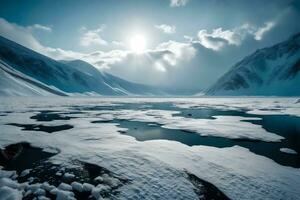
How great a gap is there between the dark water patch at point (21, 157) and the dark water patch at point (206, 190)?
8.46 metres

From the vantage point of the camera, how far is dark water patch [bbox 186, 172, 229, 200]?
9.10 meters

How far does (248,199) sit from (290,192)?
2.02 metres

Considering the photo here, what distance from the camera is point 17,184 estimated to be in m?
9.55

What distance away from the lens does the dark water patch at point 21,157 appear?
1194cm

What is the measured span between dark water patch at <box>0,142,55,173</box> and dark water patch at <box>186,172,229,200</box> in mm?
8463

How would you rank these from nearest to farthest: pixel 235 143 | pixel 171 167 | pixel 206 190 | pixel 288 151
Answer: pixel 206 190
pixel 171 167
pixel 288 151
pixel 235 143

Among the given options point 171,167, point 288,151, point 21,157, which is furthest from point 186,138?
point 21,157

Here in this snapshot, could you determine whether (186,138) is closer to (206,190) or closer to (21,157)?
(206,190)

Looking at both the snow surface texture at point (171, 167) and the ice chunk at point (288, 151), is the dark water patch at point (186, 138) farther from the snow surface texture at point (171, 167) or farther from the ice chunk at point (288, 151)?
the ice chunk at point (288, 151)

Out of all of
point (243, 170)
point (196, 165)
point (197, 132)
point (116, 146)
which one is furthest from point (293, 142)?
point (116, 146)

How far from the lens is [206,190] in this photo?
9.59m

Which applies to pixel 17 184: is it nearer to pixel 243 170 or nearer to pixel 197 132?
pixel 243 170

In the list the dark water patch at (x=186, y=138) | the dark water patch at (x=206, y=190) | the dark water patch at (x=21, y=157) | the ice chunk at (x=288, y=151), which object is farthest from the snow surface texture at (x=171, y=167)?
the ice chunk at (x=288, y=151)

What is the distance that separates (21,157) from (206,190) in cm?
1078
